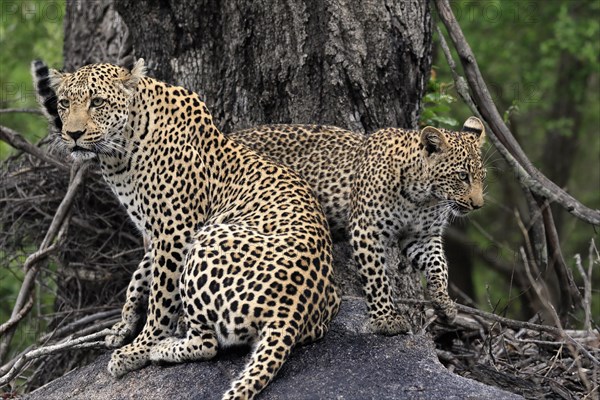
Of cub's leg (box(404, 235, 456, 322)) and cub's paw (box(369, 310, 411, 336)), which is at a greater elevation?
cub's leg (box(404, 235, 456, 322))

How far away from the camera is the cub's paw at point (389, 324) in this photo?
299 inches

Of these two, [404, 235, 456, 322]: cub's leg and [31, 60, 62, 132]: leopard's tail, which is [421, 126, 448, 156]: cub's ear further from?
[31, 60, 62, 132]: leopard's tail

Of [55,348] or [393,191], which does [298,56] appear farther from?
[55,348]

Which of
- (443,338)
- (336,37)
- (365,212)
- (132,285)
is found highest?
(336,37)

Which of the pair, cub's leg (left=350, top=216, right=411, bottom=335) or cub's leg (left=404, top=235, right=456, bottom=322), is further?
cub's leg (left=404, top=235, right=456, bottom=322)

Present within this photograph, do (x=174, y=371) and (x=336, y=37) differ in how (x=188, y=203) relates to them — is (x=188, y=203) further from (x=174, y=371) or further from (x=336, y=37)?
(x=336, y=37)

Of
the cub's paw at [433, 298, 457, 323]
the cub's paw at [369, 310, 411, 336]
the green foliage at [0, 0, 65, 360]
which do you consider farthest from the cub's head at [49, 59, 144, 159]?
the green foliage at [0, 0, 65, 360]

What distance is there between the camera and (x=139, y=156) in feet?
25.7

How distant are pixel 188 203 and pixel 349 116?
213cm

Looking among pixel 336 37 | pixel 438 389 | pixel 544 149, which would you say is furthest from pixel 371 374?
pixel 544 149

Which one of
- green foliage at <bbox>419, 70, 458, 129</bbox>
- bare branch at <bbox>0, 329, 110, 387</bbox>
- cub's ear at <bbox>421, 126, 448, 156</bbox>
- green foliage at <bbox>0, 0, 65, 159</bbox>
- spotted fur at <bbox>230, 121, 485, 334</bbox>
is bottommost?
bare branch at <bbox>0, 329, 110, 387</bbox>

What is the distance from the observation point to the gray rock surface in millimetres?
6684

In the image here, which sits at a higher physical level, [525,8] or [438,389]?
[525,8]

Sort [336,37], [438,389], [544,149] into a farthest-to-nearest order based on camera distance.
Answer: [544,149] → [336,37] → [438,389]
